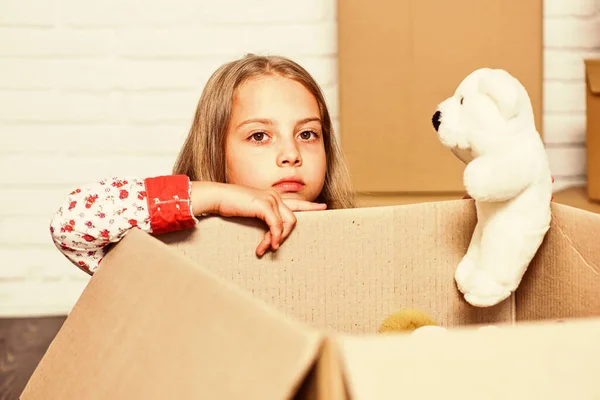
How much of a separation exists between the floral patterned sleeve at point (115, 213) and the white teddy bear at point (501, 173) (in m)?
0.28

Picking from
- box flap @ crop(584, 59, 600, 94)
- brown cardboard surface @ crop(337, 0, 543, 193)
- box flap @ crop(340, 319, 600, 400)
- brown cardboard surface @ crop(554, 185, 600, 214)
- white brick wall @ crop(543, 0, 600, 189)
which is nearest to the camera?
box flap @ crop(340, 319, 600, 400)

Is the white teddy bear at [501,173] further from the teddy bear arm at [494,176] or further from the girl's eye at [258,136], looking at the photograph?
the girl's eye at [258,136]

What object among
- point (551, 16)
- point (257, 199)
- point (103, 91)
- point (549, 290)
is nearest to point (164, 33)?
point (103, 91)

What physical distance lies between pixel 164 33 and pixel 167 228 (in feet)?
4.03

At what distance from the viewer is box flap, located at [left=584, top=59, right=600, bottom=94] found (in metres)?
1.56

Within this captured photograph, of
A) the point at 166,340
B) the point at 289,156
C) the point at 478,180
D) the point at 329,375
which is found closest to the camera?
the point at 329,375

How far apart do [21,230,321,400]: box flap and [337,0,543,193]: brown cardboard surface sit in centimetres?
119

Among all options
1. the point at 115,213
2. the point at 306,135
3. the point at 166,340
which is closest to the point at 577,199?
the point at 306,135

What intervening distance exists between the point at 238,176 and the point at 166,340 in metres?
0.67

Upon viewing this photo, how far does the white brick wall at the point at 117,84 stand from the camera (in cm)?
192

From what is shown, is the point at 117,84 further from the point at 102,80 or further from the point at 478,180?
the point at 478,180

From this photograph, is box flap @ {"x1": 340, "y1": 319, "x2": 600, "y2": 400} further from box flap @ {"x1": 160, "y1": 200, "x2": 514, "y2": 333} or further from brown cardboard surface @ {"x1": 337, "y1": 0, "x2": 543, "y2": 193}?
brown cardboard surface @ {"x1": 337, "y1": 0, "x2": 543, "y2": 193}

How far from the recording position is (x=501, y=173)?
2.55 feet

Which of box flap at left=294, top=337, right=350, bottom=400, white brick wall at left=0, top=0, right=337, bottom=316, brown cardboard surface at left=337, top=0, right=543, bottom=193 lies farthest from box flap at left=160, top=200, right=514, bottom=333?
white brick wall at left=0, top=0, right=337, bottom=316
